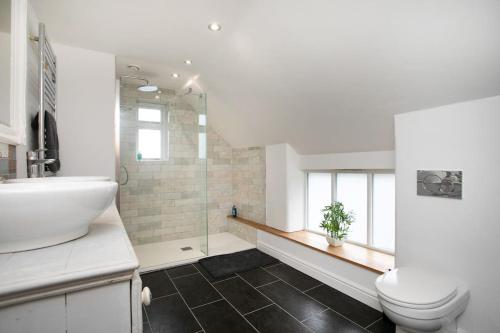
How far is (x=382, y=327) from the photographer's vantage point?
6.13 feet

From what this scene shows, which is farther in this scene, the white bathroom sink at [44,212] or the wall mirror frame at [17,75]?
the wall mirror frame at [17,75]

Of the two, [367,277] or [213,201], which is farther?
[213,201]

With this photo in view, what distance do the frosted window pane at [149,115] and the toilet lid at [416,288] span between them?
3.42 meters

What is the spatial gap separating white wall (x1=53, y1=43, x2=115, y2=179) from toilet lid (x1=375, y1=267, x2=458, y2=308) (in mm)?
2648

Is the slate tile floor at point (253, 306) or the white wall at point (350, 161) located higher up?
the white wall at point (350, 161)

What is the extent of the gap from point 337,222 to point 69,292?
8.54 ft

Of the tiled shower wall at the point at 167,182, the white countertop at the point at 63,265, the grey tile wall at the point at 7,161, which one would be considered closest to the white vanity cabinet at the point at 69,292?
the white countertop at the point at 63,265

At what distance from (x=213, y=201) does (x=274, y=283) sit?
Answer: 2131mm

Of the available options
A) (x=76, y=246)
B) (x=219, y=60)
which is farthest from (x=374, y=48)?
(x=76, y=246)

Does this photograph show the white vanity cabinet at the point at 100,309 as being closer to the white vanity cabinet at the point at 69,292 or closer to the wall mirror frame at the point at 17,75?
the white vanity cabinet at the point at 69,292

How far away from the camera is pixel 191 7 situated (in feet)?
6.03

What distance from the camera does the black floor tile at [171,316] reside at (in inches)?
75.3

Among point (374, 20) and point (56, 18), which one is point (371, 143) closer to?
point (374, 20)

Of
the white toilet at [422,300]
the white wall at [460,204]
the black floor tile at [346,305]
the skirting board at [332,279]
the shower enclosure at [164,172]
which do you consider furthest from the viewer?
the shower enclosure at [164,172]
